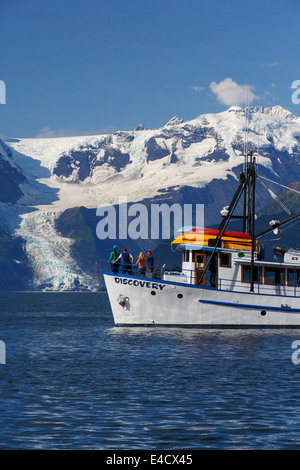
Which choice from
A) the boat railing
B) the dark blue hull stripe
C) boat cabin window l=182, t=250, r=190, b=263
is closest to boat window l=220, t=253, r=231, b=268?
the boat railing

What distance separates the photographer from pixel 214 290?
188ft

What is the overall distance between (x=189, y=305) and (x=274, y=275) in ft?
24.9

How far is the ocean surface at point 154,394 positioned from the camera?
23.1m

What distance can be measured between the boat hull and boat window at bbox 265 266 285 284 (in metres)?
1.39

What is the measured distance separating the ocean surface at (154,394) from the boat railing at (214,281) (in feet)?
20.6

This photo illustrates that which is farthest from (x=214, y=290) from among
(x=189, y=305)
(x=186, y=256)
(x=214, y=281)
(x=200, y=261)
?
(x=186, y=256)

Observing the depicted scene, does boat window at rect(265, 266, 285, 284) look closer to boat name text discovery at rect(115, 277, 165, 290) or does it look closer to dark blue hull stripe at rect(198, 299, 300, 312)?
dark blue hull stripe at rect(198, 299, 300, 312)

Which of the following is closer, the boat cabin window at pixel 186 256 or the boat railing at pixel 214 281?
the boat railing at pixel 214 281

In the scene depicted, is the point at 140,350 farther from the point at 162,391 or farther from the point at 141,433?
the point at 141,433

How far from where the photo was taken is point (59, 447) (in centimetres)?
2205

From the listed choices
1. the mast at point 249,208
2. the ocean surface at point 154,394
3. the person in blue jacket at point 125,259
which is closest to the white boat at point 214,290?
the mast at point 249,208

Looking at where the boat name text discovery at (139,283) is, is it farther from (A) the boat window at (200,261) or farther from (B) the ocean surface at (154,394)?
(B) the ocean surface at (154,394)
